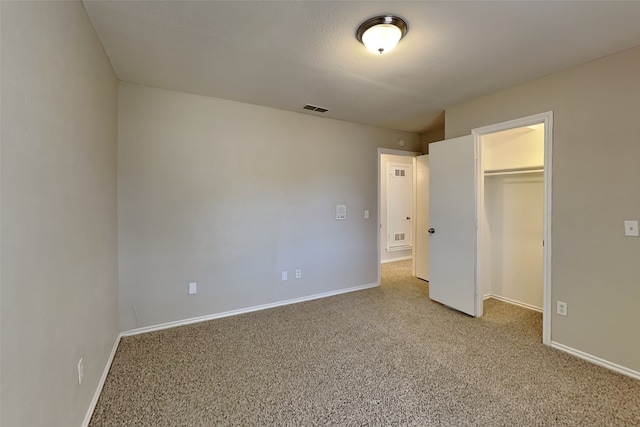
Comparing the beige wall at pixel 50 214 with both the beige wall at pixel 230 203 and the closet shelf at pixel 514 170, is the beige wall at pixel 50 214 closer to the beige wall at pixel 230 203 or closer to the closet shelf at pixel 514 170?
the beige wall at pixel 230 203

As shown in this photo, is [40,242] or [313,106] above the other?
[313,106]

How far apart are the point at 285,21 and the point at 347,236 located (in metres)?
2.89

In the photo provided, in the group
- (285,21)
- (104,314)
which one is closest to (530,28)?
(285,21)

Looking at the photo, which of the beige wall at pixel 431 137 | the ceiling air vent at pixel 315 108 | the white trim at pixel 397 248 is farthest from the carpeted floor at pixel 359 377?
the white trim at pixel 397 248

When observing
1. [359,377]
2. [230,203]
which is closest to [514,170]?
[359,377]

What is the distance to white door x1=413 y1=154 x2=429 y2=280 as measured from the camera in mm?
4574

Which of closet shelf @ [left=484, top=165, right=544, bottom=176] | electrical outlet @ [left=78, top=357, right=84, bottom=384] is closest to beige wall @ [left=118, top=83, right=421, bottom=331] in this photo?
electrical outlet @ [left=78, top=357, right=84, bottom=384]

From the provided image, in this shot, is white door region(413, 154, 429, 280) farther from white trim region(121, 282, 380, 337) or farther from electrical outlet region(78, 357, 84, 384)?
electrical outlet region(78, 357, 84, 384)

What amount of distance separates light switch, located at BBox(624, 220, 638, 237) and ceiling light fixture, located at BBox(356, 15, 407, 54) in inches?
88.4

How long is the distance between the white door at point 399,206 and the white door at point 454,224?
263cm

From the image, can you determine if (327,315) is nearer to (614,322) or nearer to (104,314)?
(104,314)

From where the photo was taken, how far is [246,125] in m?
3.35

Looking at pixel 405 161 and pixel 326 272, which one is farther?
pixel 405 161

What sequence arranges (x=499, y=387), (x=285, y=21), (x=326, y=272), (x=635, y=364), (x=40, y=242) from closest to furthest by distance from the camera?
(x=40, y=242)
(x=285, y=21)
(x=499, y=387)
(x=635, y=364)
(x=326, y=272)
